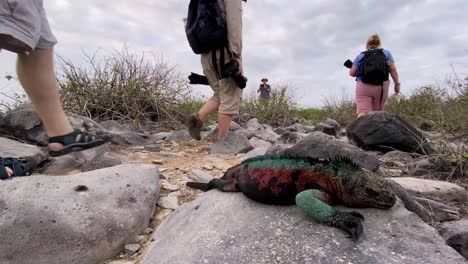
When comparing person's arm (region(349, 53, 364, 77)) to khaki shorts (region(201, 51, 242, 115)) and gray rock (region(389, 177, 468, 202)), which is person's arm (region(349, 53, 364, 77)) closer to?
khaki shorts (region(201, 51, 242, 115))

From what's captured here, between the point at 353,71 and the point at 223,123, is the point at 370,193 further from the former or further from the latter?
the point at 353,71

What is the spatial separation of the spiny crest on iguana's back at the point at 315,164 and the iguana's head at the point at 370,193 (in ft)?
0.26

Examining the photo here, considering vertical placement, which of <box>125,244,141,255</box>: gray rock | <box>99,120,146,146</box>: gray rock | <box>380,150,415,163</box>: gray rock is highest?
<box>99,120,146,146</box>: gray rock

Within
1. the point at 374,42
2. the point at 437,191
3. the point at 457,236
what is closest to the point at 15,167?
the point at 457,236

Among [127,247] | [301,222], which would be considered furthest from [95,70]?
[301,222]

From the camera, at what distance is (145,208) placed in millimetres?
2457

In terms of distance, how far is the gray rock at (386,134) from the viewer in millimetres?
4586

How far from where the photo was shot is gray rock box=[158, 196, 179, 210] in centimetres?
272

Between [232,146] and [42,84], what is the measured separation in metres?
2.30

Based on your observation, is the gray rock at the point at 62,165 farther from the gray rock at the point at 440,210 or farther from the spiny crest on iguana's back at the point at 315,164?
the gray rock at the point at 440,210

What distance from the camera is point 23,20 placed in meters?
2.38

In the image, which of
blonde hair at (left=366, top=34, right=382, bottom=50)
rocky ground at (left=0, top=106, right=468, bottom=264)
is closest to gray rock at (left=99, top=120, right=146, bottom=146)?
rocky ground at (left=0, top=106, right=468, bottom=264)

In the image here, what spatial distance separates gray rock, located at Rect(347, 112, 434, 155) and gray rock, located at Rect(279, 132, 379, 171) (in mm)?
1559

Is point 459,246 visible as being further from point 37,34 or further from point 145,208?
point 37,34
